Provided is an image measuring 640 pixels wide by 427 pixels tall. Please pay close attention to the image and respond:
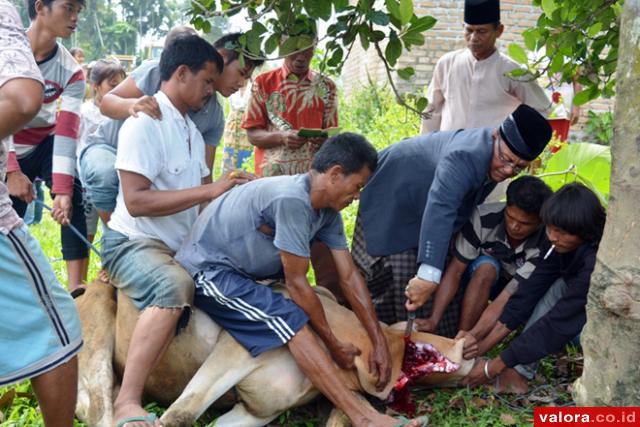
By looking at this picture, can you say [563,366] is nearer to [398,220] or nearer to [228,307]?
[398,220]

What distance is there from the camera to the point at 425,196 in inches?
170

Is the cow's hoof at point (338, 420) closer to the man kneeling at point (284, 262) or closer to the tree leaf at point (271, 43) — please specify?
the man kneeling at point (284, 262)

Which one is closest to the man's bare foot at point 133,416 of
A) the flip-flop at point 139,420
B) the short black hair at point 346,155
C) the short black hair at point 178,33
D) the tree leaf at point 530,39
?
the flip-flop at point 139,420

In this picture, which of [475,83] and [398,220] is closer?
[398,220]

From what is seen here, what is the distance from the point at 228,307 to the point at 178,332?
1.04ft

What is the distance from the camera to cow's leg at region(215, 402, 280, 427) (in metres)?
3.34

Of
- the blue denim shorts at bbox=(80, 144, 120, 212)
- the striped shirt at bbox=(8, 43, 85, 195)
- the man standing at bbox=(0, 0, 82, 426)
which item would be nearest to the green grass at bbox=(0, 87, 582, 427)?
the man standing at bbox=(0, 0, 82, 426)

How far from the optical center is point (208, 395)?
328 cm

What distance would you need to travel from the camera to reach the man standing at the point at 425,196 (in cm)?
376

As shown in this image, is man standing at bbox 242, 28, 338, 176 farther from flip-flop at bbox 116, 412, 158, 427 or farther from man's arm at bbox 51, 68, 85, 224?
flip-flop at bbox 116, 412, 158, 427

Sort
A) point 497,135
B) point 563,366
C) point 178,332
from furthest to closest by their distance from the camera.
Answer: point 563,366 → point 497,135 → point 178,332

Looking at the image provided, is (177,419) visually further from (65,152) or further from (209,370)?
(65,152)

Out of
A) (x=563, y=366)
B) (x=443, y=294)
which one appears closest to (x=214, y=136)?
(x=443, y=294)

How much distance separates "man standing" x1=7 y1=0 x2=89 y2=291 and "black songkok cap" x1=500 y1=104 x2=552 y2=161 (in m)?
2.48
